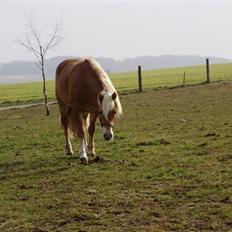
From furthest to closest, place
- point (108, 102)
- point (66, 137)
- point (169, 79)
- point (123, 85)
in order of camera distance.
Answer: point (169, 79) → point (123, 85) → point (66, 137) → point (108, 102)

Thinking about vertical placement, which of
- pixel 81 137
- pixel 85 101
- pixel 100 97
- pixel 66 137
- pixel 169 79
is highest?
pixel 100 97

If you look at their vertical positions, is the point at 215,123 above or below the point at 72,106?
below

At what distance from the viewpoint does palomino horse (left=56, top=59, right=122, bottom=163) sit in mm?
9344

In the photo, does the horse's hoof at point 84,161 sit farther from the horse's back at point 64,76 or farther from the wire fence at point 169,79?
the wire fence at point 169,79

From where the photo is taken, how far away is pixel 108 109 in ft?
30.3

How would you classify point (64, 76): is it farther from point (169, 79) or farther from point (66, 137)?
point (169, 79)

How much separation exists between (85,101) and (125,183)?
2514mm

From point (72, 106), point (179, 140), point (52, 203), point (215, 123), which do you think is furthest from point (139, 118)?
point (52, 203)

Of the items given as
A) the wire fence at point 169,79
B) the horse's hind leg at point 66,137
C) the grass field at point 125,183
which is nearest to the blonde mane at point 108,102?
the grass field at point 125,183

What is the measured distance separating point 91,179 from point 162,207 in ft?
6.53

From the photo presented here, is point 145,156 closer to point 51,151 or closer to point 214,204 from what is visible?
point 51,151

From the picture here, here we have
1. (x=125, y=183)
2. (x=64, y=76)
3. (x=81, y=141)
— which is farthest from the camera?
(x=64, y=76)

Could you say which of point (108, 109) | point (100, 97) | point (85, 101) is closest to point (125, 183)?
point (108, 109)

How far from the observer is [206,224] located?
597 cm
